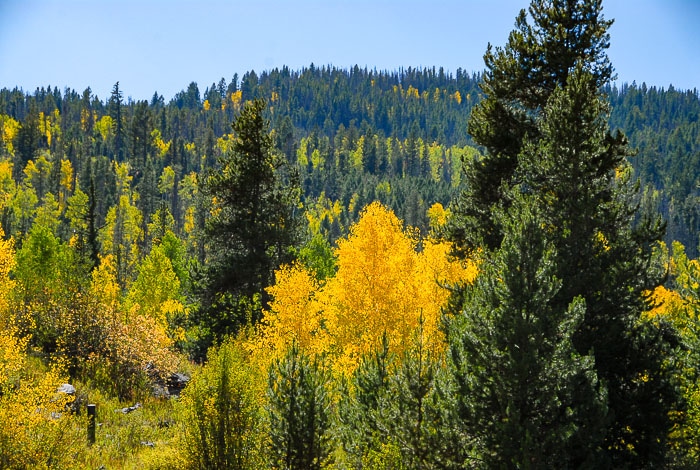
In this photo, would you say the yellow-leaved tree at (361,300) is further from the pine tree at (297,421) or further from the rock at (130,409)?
the pine tree at (297,421)

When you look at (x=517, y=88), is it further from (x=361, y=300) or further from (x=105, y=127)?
(x=105, y=127)

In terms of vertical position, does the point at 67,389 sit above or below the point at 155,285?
above

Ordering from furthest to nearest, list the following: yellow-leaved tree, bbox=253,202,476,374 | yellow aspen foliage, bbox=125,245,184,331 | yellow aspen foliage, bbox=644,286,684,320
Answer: yellow aspen foliage, bbox=125,245,184,331
yellow-leaved tree, bbox=253,202,476,374
yellow aspen foliage, bbox=644,286,684,320

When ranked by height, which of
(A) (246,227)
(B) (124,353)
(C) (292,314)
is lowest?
(B) (124,353)

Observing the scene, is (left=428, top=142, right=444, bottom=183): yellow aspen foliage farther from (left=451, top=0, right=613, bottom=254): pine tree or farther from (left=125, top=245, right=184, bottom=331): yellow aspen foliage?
(left=451, top=0, right=613, bottom=254): pine tree

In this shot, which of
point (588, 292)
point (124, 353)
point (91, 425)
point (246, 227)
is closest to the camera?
point (588, 292)

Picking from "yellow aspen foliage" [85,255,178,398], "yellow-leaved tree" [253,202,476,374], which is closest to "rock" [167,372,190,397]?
"yellow aspen foliage" [85,255,178,398]

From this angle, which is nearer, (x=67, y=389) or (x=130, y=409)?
(x=67, y=389)

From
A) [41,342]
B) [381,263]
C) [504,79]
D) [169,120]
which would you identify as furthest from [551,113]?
[169,120]

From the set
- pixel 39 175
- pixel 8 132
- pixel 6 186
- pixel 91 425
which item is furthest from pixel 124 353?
pixel 8 132

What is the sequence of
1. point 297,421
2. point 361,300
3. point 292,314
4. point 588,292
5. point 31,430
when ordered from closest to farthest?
point 297,421
point 588,292
point 31,430
point 361,300
point 292,314

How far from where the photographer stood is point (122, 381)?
21.4 meters

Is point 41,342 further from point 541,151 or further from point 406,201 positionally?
point 406,201

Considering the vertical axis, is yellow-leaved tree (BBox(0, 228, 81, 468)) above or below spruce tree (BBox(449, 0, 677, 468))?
below
